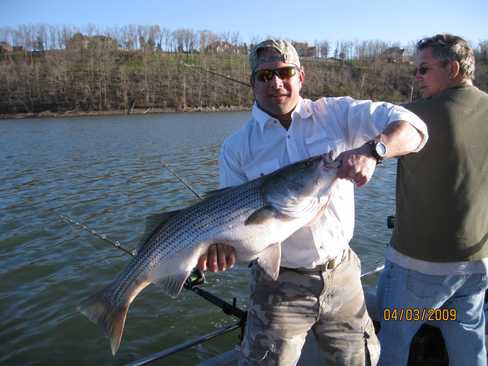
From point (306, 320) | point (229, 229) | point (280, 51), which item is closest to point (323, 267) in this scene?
point (306, 320)

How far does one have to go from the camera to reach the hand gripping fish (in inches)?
113

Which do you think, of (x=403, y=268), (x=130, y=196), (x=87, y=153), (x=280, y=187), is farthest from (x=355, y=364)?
(x=87, y=153)

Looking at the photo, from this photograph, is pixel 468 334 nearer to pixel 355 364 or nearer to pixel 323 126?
pixel 355 364

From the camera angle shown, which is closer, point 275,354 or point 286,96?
point 275,354

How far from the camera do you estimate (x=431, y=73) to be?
3.28 m

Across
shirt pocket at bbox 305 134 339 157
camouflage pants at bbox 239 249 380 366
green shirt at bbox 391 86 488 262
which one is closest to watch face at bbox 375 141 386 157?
shirt pocket at bbox 305 134 339 157

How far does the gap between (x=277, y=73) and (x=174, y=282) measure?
1.87 meters

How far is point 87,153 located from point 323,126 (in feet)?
79.0

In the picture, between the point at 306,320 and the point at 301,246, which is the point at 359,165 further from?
the point at 306,320

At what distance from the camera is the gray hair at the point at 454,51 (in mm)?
3146

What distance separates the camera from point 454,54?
3.14 m

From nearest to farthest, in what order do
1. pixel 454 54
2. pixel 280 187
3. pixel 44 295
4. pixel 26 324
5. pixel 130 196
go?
pixel 280 187 < pixel 454 54 < pixel 26 324 < pixel 44 295 < pixel 130 196

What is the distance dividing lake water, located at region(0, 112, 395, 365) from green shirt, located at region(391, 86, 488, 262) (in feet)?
13.9
